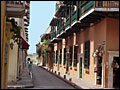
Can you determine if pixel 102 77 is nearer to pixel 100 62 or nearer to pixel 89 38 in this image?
pixel 100 62

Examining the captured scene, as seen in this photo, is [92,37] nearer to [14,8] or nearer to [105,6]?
[105,6]

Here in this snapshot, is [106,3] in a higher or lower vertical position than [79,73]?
higher

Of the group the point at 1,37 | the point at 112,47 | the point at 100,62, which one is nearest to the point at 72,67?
the point at 100,62

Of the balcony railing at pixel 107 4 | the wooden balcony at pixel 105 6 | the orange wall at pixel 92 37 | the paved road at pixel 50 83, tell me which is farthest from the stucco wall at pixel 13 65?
the balcony railing at pixel 107 4

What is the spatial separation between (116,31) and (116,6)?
1.60 m

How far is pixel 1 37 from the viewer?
1130 cm

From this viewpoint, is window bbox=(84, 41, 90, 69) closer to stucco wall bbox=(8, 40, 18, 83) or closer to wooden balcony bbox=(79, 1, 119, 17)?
wooden balcony bbox=(79, 1, 119, 17)

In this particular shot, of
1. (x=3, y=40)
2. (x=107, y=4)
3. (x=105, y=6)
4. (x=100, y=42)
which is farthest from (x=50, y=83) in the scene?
(x=3, y=40)

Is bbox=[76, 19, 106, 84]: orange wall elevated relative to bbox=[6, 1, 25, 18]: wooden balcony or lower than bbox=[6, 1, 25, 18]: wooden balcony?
lower

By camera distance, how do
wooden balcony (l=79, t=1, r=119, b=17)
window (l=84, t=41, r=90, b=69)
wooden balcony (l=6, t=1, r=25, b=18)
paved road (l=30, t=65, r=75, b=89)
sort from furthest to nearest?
window (l=84, t=41, r=90, b=69), paved road (l=30, t=65, r=75, b=89), wooden balcony (l=79, t=1, r=119, b=17), wooden balcony (l=6, t=1, r=25, b=18)

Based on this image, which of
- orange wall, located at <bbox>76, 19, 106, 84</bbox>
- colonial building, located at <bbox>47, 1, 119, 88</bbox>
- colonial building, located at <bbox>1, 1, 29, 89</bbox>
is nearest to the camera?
colonial building, located at <bbox>1, 1, 29, 89</bbox>

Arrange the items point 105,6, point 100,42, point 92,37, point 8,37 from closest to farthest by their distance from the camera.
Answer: point 8,37 < point 105,6 < point 100,42 < point 92,37

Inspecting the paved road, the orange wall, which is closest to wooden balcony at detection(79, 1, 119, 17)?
the orange wall

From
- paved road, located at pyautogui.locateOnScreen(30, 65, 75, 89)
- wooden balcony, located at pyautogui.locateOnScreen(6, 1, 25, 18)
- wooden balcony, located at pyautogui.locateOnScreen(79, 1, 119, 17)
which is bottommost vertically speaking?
paved road, located at pyautogui.locateOnScreen(30, 65, 75, 89)
